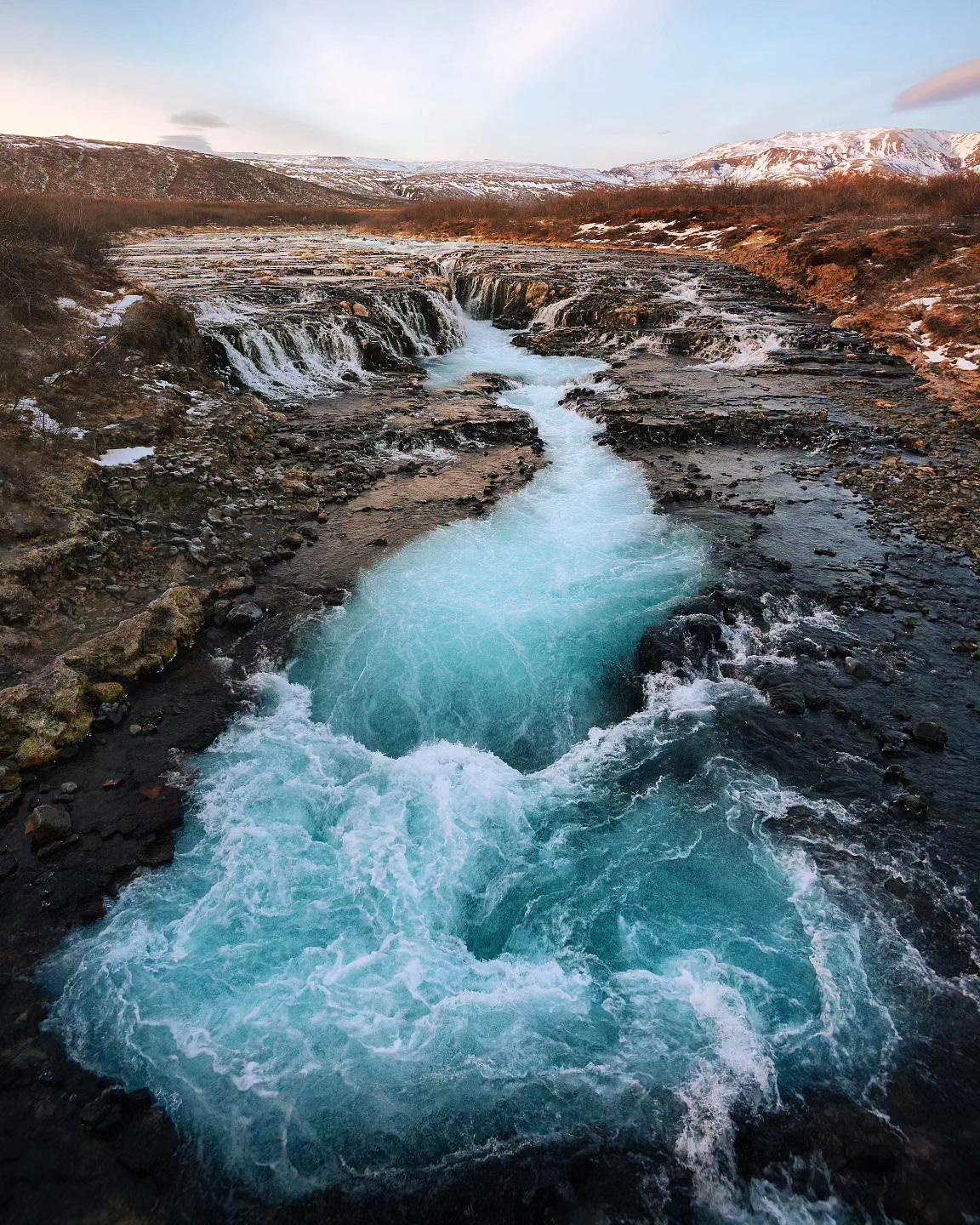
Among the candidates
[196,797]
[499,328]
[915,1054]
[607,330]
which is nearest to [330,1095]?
[196,797]

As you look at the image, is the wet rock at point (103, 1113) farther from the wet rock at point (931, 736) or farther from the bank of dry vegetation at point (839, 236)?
the bank of dry vegetation at point (839, 236)

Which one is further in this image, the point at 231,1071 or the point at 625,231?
the point at 625,231

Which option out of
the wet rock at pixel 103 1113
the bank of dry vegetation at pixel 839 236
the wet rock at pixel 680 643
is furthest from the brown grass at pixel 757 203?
the wet rock at pixel 103 1113

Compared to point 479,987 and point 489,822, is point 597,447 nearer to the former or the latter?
point 489,822

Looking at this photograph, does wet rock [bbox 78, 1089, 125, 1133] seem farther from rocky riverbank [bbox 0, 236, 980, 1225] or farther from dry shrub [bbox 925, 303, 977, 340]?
dry shrub [bbox 925, 303, 977, 340]

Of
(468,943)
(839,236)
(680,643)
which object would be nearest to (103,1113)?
(468,943)
